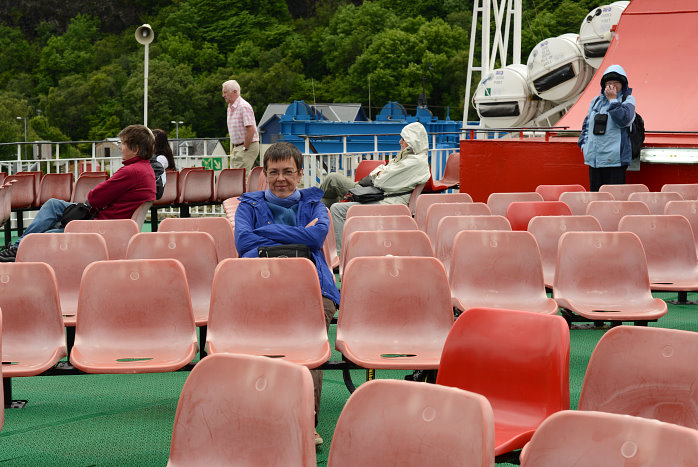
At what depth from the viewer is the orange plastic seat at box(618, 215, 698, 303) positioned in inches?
221

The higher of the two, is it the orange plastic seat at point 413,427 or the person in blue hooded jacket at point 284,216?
the person in blue hooded jacket at point 284,216

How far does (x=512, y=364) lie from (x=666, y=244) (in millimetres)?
2955

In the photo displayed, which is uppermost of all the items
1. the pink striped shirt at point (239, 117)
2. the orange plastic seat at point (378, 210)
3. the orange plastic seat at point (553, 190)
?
the pink striped shirt at point (239, 117)

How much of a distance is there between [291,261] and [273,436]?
5.44 ft

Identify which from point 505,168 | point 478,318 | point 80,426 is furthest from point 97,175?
point 478,318

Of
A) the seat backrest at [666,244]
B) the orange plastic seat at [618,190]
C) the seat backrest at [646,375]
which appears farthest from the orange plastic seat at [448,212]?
the seat backrest at [646,375]

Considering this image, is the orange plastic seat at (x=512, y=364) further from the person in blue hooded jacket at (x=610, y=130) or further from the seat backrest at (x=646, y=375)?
the person in blue hooded jacket at (x=610, y=130)

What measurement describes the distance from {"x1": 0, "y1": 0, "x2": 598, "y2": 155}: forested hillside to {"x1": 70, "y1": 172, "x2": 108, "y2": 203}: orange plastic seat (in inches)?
2757

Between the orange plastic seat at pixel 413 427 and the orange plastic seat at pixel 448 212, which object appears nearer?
the orange plastic seat at pixel 413 427

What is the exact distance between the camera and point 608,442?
198 cm

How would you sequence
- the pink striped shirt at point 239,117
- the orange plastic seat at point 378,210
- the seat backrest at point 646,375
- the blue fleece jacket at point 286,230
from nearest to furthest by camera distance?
the seat backrest at point 646,375 → the blue fleece jacket at point 286,230 → the orange plastic seat at point 378,210 → the pink striped shirt at point 239,117

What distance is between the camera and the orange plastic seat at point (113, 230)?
5500 millimetres

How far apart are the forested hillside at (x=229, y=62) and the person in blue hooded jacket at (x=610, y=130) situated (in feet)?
231

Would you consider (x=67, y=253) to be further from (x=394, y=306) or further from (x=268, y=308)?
(x=394, y=306)
